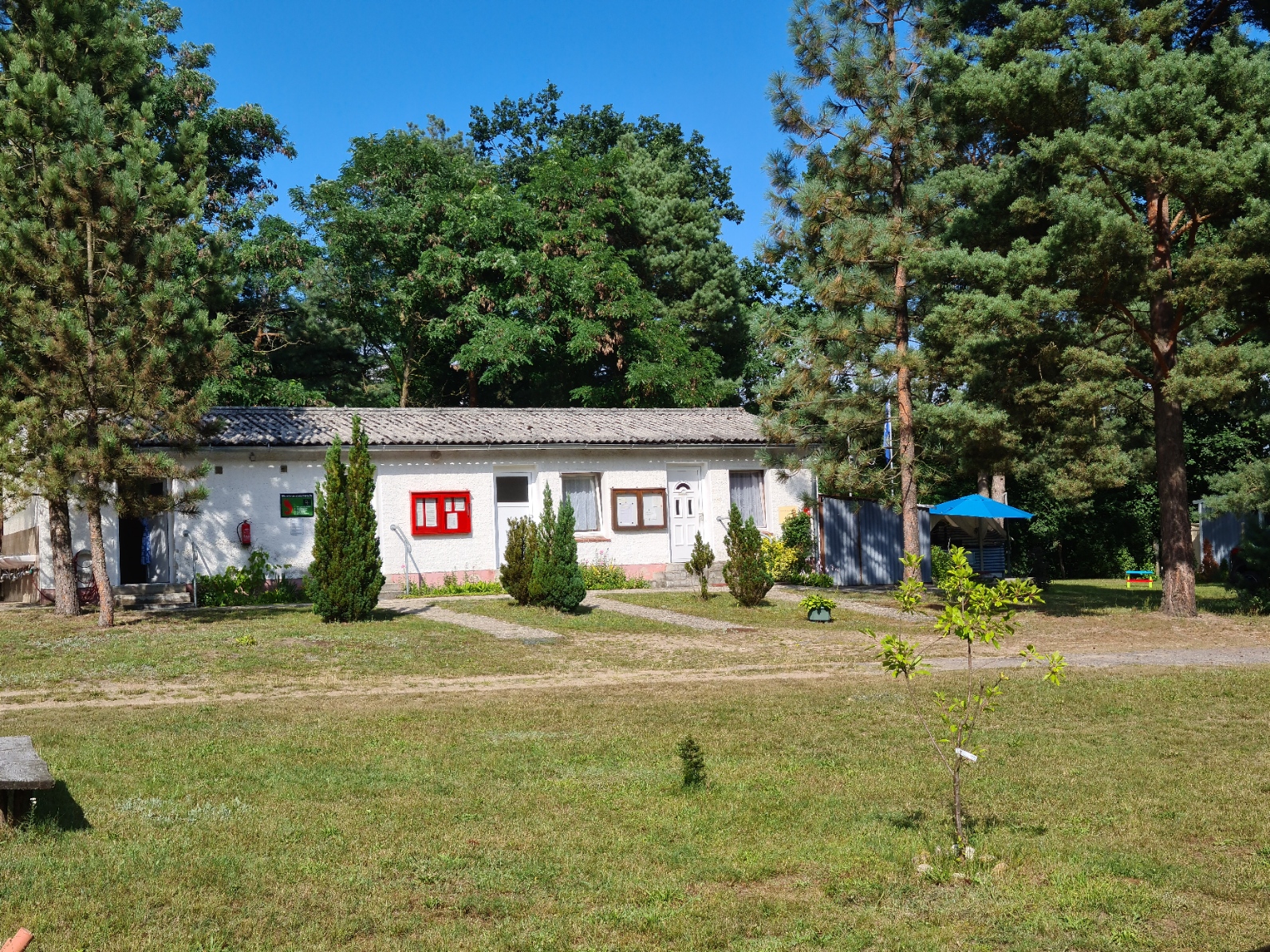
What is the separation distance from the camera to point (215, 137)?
105 feet

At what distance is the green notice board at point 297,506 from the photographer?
914 inches

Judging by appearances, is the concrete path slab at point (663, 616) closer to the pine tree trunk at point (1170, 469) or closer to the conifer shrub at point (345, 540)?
the conifer shrub at point (345, 540)

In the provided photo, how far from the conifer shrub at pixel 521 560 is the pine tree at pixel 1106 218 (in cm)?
784

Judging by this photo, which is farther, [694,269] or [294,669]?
[694,269]

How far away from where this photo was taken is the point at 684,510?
26656 millimetres

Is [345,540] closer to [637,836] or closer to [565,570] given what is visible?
[565,570]

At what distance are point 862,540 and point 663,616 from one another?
9208 millimetres

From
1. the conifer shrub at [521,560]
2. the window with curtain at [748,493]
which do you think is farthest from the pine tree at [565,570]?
the window with curtain at [748,493]

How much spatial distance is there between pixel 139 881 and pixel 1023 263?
14.6 m

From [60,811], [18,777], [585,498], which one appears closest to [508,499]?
[585,498]

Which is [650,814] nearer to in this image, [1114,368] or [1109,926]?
[1109,926]

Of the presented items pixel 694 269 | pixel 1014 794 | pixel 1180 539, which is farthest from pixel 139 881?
pixel 694 269

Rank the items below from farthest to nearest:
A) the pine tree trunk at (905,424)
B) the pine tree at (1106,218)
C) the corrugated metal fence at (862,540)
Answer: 1. the corrugated metal fence at (862,540)
2. the pine tree trunk at (905,424)
3. the pine tree at (1106,218)

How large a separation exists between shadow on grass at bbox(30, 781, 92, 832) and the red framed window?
56.5 feet
